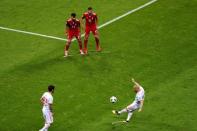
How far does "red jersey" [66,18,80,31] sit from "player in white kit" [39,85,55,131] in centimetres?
785

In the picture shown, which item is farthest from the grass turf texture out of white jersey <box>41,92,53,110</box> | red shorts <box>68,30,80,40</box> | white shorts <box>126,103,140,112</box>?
white jersey <box>41,92,53,110</box>

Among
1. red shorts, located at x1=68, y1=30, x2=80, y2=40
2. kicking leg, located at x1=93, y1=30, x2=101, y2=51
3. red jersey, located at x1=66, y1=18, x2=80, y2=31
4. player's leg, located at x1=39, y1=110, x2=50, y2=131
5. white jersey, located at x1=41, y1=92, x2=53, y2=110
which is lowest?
player's leg, located at x1=39, y1=110, x2=50, y2=131

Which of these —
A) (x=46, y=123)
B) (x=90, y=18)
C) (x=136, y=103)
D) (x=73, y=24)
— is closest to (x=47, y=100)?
(x=46, y=123)

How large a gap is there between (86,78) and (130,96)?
9.56 ft

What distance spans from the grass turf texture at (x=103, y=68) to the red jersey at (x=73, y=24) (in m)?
1.81

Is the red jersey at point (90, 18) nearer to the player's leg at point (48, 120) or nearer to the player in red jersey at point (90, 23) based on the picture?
the player in red jersey at point (90, 23)

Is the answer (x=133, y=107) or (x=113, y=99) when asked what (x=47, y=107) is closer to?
(x=133, y=107)

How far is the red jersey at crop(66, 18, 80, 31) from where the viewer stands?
37.3 m

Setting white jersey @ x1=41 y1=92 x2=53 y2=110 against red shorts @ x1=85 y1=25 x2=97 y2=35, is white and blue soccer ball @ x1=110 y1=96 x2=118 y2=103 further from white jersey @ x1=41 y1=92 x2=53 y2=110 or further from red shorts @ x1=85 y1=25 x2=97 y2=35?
red shorts @ x1=85 y1=25 x2=97 y2=35

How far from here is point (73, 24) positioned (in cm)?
3744

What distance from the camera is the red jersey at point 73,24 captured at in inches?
1469

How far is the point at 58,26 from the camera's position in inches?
1692

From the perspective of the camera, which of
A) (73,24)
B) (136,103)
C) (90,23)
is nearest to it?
(136,103)

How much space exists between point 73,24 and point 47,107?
8288mm
